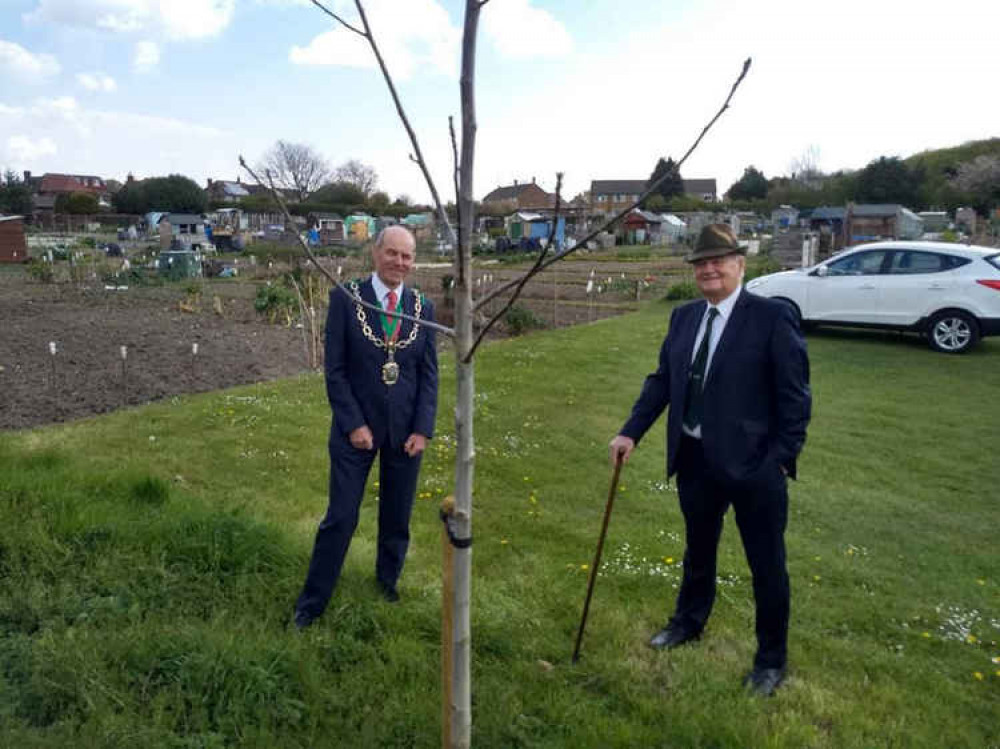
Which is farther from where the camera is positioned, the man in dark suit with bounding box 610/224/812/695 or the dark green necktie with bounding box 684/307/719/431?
the dark green necktie with bounding box 684/307/719/431

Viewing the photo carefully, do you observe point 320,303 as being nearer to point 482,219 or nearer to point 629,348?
point 629,348

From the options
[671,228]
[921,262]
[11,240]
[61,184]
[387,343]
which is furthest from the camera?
[61,184]

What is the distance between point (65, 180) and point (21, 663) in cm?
10991

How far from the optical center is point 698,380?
3105 millimetres

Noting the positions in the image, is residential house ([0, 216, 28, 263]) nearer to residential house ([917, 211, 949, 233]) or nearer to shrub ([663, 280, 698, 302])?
shrub ([663, 280, 698, 302])

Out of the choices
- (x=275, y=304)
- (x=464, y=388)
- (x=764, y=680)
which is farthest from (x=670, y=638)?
(x=275, y=304)

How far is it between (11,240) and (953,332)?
33.5 m

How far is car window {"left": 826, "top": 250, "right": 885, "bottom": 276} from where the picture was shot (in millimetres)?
12180

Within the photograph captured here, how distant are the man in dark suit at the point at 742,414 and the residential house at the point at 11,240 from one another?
1341 inches

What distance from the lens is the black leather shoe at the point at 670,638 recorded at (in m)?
3.44

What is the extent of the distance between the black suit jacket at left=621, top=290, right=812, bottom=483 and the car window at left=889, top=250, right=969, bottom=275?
1044cm

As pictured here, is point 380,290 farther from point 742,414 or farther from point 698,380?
point 742,414

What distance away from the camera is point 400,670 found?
3094 millimetres

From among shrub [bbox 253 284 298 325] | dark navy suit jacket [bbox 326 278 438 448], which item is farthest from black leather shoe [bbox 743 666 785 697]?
shrub [bbox 253 284 298 325]
